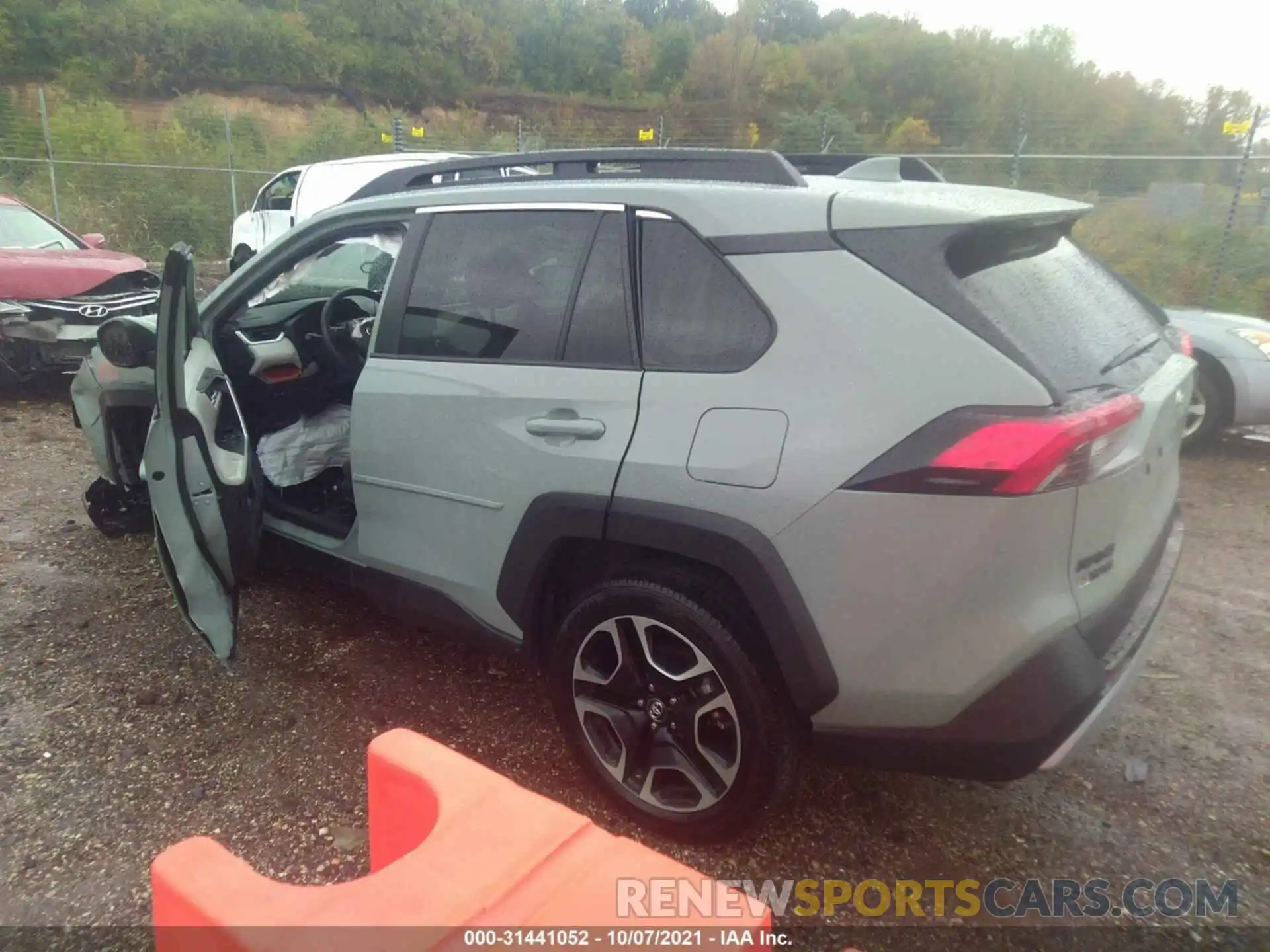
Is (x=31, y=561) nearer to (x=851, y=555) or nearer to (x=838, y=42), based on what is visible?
(x=851, y=555)

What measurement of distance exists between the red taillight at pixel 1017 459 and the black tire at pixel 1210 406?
4480 millimetres

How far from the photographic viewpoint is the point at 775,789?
7.14 feet

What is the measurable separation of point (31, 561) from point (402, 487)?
2.47 metres

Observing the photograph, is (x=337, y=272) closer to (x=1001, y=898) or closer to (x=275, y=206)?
(x=1001, y=898)

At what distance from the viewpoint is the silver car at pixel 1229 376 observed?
17.8 ft

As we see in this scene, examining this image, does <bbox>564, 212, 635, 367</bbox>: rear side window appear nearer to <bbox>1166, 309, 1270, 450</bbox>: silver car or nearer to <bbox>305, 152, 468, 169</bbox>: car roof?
<bbox>1166, 309, 1270, 450</bbox>: silver car

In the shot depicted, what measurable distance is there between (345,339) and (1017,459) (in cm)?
295

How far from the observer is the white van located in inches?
388

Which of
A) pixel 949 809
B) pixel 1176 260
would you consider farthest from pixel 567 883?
pixel 1176 260

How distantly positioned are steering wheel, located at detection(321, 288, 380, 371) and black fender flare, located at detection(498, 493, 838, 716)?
1744 millimetres

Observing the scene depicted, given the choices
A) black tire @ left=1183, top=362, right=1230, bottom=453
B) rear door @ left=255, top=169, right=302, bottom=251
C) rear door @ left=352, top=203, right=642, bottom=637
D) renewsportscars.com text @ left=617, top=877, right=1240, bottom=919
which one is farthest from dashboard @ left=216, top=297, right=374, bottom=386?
rear door @ left=255, top=169, right=302, bottom=251

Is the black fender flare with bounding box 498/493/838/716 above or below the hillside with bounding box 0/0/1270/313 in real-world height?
below

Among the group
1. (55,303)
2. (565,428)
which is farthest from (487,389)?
(55,303)

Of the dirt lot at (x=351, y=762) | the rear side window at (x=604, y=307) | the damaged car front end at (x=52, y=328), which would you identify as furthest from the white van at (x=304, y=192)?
the rear side window at (x=604, y=307)
